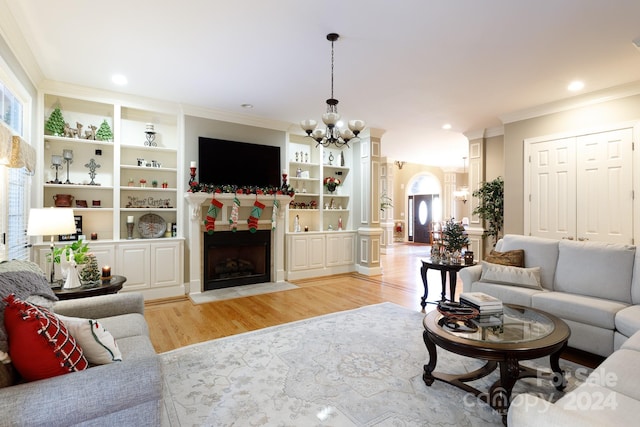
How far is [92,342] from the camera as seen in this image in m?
1.47

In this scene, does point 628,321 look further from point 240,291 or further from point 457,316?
point 240,291

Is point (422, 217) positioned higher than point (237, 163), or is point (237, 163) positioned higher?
point (237, 163)

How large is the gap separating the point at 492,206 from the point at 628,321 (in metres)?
3.39

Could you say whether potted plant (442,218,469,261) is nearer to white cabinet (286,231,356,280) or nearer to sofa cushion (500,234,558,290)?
sofa cushion (500,234,558,290)

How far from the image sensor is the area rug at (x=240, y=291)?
467cm

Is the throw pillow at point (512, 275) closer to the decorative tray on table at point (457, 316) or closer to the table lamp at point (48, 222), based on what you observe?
the decorative tray on table at point (457, 316)

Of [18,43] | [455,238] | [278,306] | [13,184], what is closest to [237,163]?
[278,306]

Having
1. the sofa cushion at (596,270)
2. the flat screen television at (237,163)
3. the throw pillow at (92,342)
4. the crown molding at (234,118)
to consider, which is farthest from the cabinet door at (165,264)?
the sofa cushion at (596,270)

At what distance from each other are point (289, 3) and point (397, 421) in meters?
2.95

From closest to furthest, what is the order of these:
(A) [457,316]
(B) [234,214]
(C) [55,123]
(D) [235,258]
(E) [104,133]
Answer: (A) [457,316]
(C) [55,123]
(E) [104,133]
(B) [234,214]
(D) [235,258]

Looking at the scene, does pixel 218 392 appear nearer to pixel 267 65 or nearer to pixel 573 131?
pixel 267 65

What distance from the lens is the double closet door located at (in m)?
4.04

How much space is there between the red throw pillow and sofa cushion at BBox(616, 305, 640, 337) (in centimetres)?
343

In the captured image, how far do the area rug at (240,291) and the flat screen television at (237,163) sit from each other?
1679mm
